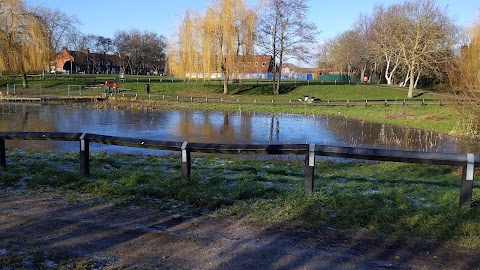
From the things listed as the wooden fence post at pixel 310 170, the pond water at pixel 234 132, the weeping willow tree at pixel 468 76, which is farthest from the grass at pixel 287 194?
the weeping willow tree at pixel 468 76

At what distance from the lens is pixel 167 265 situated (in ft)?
12.7

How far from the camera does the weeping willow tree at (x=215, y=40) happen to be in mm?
41594

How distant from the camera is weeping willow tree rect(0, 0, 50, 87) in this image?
38375mm

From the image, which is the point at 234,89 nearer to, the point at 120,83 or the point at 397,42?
the point at 120,83

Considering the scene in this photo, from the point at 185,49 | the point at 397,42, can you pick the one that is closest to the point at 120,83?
the point at 185,49

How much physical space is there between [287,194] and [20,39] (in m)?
41.0

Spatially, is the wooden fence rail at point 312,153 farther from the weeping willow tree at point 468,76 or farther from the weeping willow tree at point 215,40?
the weeping willow tree at point 215,40

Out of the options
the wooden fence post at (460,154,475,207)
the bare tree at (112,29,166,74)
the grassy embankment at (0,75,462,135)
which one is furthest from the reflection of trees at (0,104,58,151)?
the bare tree at (112,29,166,74)

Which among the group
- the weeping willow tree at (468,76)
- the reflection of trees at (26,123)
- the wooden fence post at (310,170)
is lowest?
the reflection of trees at (26,123)

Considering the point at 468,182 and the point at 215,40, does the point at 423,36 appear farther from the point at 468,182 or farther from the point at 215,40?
the point at 468,182

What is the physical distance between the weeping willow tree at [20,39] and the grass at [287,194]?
115ft

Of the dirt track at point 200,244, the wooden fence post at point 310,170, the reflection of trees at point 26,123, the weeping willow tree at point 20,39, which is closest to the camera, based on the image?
the dirt track at point 200,244

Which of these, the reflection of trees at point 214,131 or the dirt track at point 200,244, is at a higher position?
the dirt track at point 200,244

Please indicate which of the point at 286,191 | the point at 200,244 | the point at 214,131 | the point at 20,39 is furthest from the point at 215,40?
the point at 200,244
